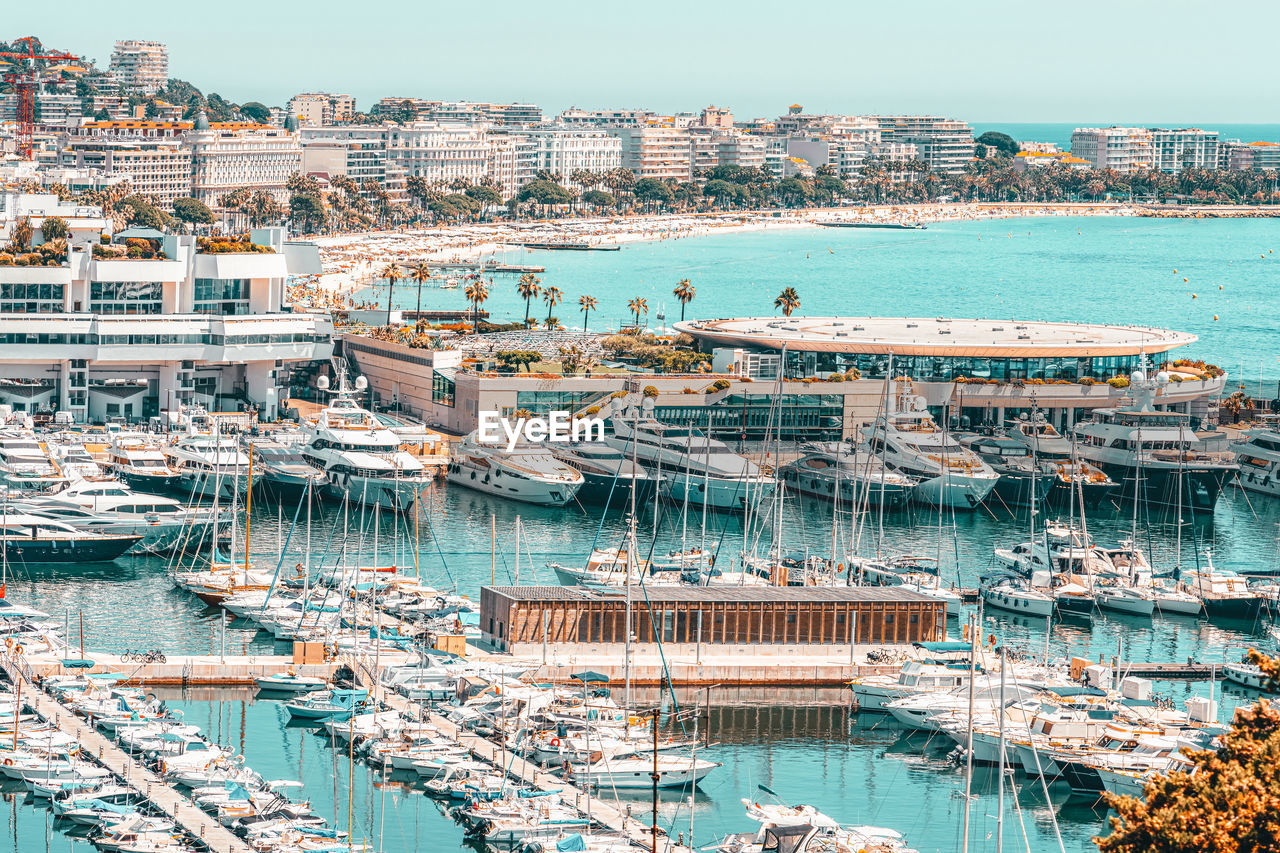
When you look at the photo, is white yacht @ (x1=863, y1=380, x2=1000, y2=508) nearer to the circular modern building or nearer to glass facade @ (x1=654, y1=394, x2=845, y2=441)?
glass facade @ (x1=654, y1=394, x2=845, y2=441)

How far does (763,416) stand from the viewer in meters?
86.4

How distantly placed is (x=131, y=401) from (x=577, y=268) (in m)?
108

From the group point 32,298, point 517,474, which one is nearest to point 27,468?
point 517,474

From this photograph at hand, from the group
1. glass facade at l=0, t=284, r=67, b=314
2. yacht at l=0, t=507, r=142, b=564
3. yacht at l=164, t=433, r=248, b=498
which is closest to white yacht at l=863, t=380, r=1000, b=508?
yacht at l=164, t=433, r=248, b=498

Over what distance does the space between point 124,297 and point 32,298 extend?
11.0ft

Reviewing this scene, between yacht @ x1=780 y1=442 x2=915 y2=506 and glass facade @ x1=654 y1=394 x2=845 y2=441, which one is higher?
glass facade @ x1=654 y1=394 x2=845 y2=441

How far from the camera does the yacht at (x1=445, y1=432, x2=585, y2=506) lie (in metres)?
76.2

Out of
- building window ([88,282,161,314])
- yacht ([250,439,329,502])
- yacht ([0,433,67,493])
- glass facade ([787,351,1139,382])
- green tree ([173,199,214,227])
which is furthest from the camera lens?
green tree ([173,199,214,227])

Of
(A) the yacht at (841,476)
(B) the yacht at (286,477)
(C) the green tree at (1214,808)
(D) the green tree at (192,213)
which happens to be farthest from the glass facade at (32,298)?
(D) the green tree at (192,213)

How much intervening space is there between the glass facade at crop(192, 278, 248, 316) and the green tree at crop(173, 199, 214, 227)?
105 meters

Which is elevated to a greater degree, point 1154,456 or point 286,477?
point 1154,456

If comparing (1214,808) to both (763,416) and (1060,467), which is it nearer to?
(1060,467)

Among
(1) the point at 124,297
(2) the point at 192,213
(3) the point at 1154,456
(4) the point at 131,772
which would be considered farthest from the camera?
(2) the point at 192,213

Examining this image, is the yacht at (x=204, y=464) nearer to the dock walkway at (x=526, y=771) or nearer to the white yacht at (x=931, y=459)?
the white yacht at (x=931, y=459)
